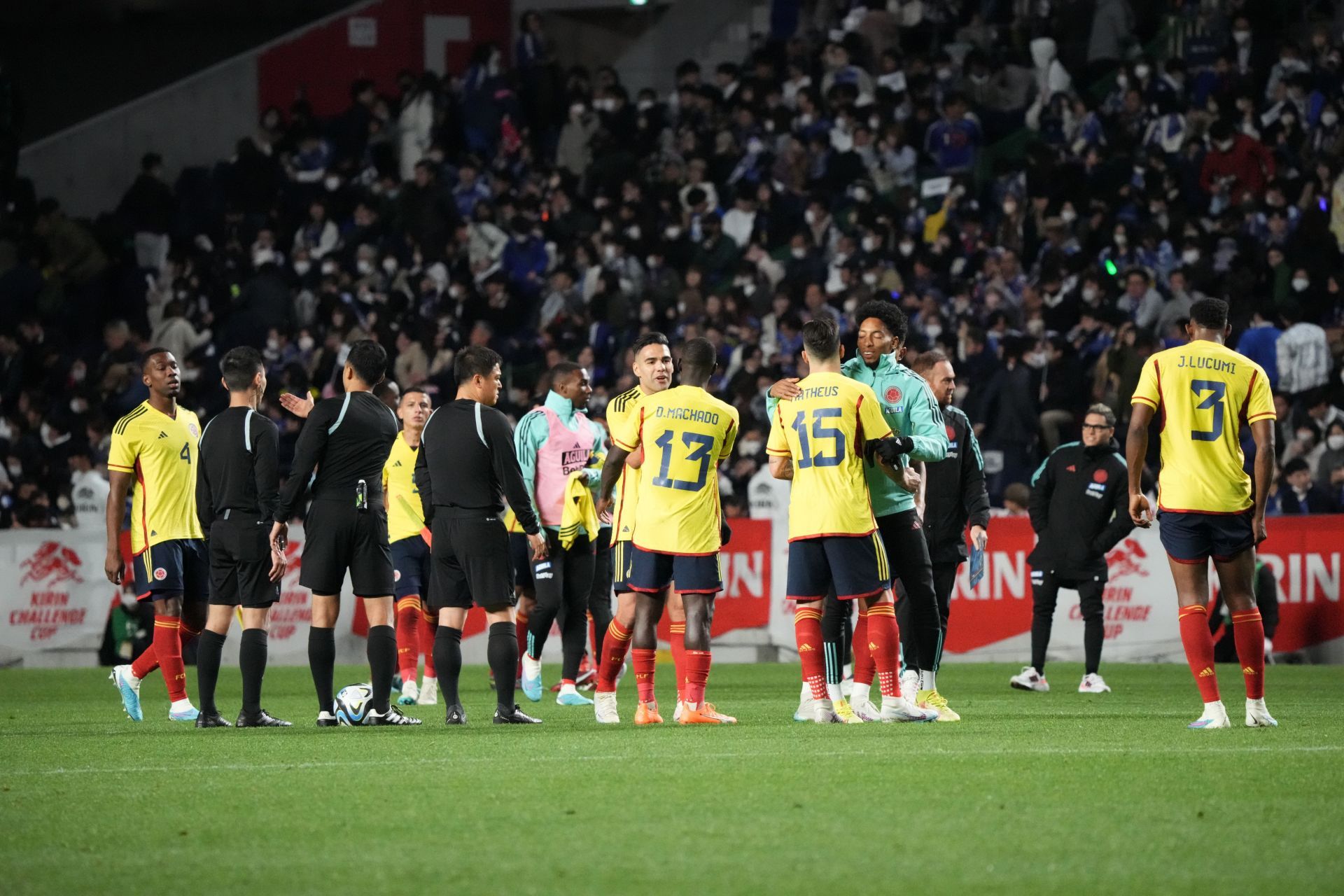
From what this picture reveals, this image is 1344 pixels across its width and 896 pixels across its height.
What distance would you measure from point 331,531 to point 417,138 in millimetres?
18345

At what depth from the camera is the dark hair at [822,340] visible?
33.7 ft

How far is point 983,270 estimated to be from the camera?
22.7m

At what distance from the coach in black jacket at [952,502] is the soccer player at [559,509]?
2718mm

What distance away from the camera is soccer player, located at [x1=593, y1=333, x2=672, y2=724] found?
10992 millimetres

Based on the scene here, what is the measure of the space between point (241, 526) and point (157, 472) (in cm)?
139

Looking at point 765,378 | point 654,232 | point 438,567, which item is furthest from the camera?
point 654,232

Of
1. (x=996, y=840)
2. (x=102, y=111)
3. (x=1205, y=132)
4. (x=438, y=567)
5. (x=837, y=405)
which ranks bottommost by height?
(x=996, y=840)

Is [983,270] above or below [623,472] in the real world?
above

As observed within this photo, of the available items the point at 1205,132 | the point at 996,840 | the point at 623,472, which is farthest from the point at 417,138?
the point at 996,840

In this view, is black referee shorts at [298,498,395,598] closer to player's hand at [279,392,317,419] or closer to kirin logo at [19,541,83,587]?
player's hand at [279,392,317,419]

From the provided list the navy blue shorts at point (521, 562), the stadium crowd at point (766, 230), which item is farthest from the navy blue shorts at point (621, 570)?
the stadium crowd at point (766, 230)

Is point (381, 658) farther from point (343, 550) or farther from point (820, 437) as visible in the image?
point (820, 437)

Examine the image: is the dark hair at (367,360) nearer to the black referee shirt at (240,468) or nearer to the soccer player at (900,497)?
the black referee shirt at (240,468)

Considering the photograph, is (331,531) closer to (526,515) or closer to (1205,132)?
(526,515)
